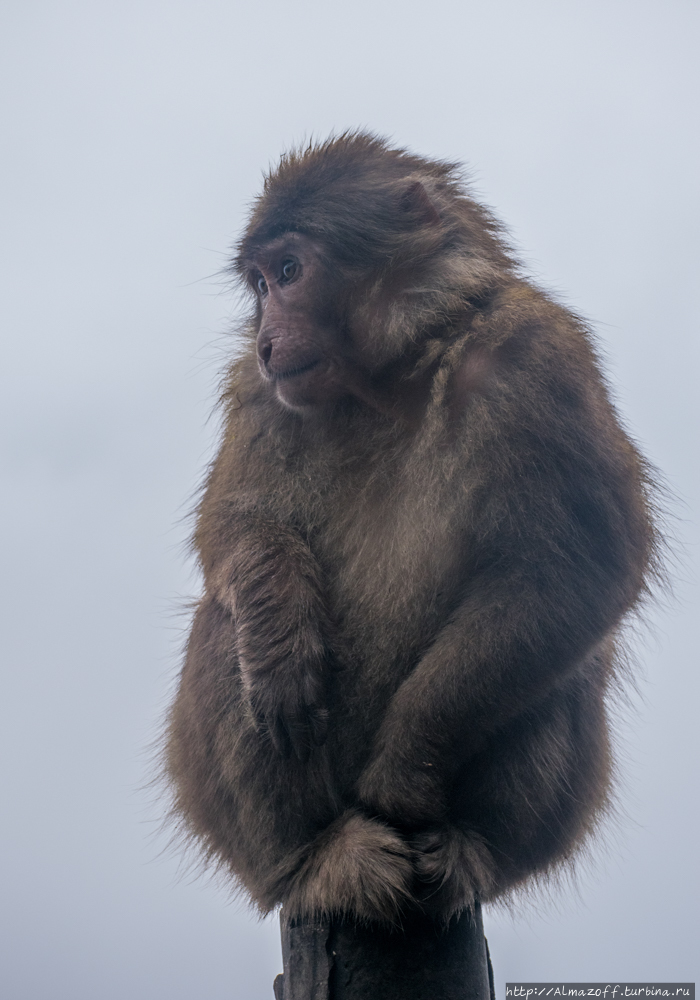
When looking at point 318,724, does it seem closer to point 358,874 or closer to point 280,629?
point 280,629

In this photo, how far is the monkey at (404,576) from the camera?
2836 mm

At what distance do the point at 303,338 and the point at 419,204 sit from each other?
68 centimetres

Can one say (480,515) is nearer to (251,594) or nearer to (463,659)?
(463,659)

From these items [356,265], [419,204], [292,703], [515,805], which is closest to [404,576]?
[292,703]

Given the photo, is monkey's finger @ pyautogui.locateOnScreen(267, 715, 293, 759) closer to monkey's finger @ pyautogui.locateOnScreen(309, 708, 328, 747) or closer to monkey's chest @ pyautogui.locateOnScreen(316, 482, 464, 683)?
monkey's finger @ pyautogui.locateOnScreen(309, 708, 328, 747)

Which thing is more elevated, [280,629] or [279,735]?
[280,629]

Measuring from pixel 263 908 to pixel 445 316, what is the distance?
6.57 feet

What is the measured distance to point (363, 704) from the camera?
10.1 feet

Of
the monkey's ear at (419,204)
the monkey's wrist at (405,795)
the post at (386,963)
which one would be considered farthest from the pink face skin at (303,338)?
the post at (386,963)

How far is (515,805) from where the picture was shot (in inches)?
116

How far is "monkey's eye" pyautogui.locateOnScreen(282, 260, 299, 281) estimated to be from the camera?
11.5 ft

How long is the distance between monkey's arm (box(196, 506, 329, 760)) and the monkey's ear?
1217 millimetres

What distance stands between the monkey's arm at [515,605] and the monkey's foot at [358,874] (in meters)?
0.09

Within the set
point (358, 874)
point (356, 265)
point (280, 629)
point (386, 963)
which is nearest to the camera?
point (358, 874)
